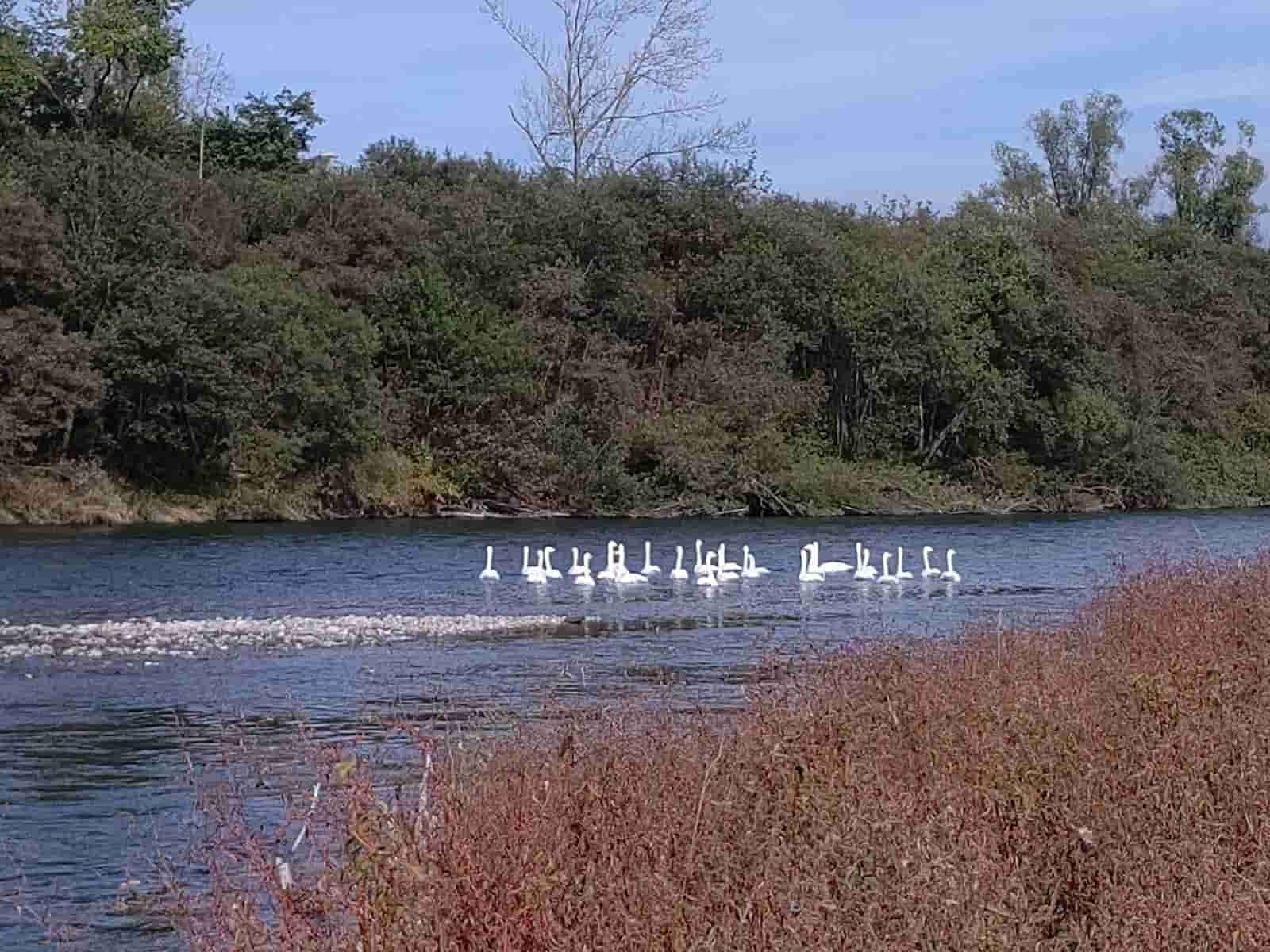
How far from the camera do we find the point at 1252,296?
82500 millimetres

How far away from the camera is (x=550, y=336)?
212 feet

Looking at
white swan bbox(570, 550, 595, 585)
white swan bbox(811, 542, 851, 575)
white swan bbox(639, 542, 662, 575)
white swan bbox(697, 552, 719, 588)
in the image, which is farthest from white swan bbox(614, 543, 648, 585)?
white swan bbox(811, 542, 851, 575)

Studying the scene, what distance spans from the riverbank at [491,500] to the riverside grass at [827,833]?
142ft

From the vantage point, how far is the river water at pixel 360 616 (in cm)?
1534

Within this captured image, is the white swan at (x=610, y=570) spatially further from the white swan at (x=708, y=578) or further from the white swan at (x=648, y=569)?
the white swan at (x=708, y=578)

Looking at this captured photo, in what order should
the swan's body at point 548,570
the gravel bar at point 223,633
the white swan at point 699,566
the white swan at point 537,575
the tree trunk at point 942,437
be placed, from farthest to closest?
the tree trunk at point 942,437 → the swan's body at point 548,570 → the white swan at point 537,575 → the white swan at point 699,566 → the gravel bar at point 223,633

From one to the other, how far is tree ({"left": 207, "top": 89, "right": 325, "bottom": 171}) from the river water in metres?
21.9

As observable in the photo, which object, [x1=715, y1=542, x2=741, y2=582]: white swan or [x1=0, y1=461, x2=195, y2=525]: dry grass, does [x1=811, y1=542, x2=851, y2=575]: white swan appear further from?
[x1=0, y1=461, x2=195, y2=525]: dry grass

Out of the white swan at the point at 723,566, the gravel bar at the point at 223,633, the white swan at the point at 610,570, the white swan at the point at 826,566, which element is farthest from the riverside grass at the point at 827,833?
the white swan at the point at 826,566

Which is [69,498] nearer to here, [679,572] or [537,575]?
[537,575]

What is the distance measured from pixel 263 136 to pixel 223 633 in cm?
4917

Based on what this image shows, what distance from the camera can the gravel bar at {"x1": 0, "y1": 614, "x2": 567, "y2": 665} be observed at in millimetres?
25984

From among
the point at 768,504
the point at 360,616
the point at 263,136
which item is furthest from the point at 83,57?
the point at 360,616

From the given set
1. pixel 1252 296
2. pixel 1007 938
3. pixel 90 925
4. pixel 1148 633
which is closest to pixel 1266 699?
pixel 1148 633
